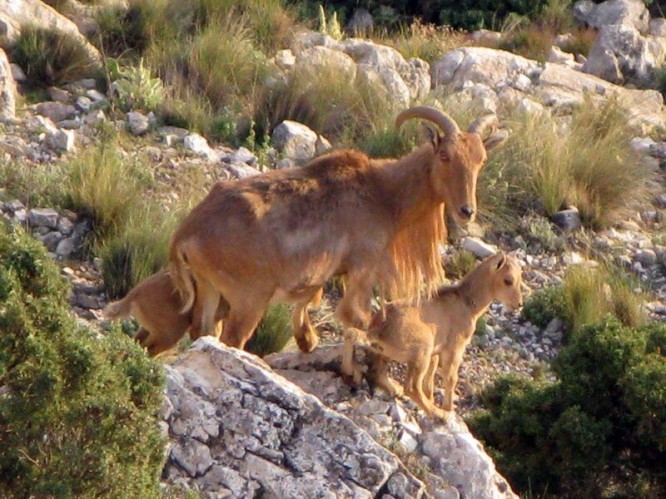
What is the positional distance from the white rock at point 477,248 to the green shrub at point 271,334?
8.37 feet

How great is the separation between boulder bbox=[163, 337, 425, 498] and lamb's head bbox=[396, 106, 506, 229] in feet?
7.72

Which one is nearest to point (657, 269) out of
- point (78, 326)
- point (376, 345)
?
point (376, 345)

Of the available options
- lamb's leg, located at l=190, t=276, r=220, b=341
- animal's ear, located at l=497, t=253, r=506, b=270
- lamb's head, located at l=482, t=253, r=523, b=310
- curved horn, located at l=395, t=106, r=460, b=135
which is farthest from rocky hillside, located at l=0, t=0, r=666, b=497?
curved horn, located at l=395, t=106, r=460, b=135

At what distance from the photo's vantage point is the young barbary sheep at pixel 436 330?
29.0 ft

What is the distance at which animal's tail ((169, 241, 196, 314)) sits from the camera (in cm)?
920

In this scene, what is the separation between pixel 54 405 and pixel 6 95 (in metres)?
7.94

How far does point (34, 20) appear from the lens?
15.3m

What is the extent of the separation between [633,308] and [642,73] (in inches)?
255

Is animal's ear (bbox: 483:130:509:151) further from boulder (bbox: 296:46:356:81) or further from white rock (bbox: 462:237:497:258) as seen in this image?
boulder (bbox: 296:46:356:81)

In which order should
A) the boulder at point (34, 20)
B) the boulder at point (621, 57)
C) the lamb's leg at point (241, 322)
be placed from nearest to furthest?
the lamb's leg at point (241, 322)
the boulder at point (34, 20)
the boulder at point (621, 57)

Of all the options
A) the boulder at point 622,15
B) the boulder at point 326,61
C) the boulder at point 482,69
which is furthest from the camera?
the boulder at point 622,15

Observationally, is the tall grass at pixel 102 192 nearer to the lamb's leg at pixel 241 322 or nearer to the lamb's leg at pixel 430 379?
the lamb's leg at pixel 241 322

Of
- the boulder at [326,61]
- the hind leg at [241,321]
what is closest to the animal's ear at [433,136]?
the hind leg at [241,321]

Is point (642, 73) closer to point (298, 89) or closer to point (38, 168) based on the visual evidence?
point (298, 89)
